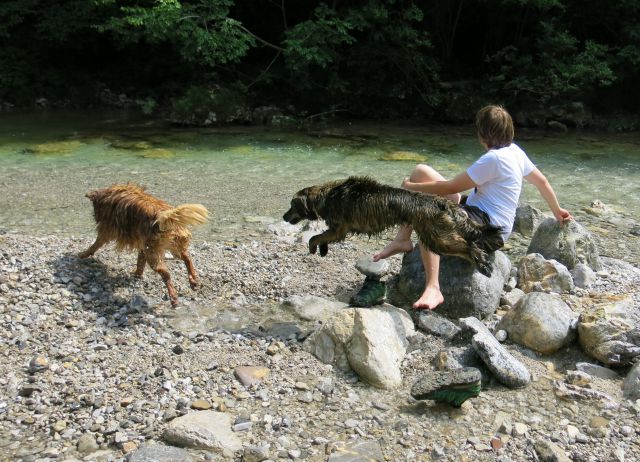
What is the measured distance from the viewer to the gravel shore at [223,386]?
2838 millimetres

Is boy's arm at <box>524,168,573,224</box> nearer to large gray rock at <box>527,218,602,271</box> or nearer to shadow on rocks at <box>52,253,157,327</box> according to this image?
large gray rock at <box>527,218,602,271</box>

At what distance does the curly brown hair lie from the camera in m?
3.86

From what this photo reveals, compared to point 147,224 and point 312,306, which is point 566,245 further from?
point 147,224

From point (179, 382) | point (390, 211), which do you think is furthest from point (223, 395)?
point (390, 211)

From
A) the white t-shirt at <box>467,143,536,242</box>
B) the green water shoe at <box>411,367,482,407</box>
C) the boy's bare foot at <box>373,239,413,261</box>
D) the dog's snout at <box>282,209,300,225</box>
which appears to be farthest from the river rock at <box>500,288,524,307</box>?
the dog's snout at <box>282,209,300,225</box>

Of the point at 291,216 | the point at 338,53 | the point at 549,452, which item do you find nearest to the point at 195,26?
the point at 338,53

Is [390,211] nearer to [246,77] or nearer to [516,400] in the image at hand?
[516,400]

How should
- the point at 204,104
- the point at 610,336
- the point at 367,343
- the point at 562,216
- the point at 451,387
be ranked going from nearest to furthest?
the point at 451,387
the point at 367,343
the point at 610,336
the point at 562,216
the point at 204,104

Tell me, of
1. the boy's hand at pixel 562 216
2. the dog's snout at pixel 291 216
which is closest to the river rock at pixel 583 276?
the boy's hand at pixel 562 216

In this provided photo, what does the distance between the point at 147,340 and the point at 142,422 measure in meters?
0.87

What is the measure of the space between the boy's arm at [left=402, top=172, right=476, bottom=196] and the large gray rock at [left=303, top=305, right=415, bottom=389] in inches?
36.2

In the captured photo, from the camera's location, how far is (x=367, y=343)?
341cm

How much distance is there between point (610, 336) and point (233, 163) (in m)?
7.40

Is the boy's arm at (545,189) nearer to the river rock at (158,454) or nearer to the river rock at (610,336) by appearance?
the river rock at (610,336)
